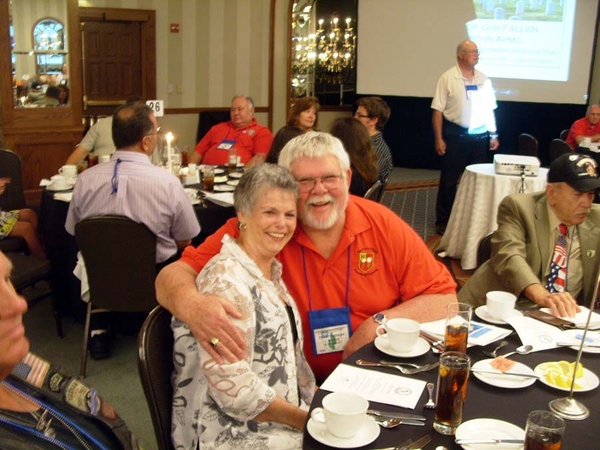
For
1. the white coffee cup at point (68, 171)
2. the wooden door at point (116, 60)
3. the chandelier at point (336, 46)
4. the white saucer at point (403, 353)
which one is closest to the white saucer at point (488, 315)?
the white saucer at point (403, 353)

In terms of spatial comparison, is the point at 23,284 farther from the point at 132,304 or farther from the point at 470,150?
the point at 470,150

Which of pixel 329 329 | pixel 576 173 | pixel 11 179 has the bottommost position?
pixel 329 329

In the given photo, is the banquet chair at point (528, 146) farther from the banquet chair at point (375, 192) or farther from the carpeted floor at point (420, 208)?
the banquet chair at point (375, 192)

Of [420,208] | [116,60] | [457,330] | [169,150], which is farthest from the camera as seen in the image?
[116,60]

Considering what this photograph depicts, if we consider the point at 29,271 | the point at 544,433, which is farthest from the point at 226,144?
the point at 544,433

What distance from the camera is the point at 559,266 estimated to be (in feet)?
9.14

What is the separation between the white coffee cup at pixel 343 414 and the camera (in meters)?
1.42

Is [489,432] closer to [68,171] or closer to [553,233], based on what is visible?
[553,233]

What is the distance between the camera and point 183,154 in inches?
193

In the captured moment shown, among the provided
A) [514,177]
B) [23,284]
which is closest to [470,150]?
[514,177]

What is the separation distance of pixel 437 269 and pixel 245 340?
0.85m

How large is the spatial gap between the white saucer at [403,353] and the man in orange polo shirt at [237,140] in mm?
3817

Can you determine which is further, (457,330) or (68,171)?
(68,171)

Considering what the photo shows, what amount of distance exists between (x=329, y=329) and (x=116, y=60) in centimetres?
745
